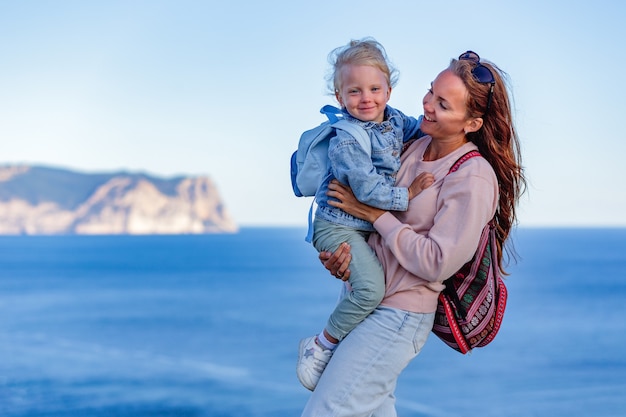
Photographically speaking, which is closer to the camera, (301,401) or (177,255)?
(301,401)

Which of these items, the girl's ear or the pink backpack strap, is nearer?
the pink backpack strap

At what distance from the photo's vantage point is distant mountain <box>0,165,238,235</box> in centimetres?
13425

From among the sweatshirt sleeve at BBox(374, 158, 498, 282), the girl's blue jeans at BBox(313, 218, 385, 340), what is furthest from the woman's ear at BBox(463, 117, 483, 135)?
the girl's blue jeans at BBox(313, 218, 385, 340)

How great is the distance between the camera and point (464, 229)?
2.79 metres

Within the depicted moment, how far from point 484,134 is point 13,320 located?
1723 inches

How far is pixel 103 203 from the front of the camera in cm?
13738

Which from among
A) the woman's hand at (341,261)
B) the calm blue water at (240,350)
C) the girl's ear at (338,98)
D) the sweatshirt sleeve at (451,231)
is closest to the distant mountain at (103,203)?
the calm blue water at (240,350)

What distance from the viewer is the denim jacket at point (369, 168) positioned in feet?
9.50

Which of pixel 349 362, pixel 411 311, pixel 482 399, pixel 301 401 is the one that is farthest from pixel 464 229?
pixel 482 399

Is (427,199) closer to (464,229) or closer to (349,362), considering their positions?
(464,229)

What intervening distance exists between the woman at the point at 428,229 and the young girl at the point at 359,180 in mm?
51

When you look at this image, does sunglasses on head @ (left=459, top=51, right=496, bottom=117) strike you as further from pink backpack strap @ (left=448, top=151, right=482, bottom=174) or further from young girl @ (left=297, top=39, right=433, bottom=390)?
young girl @ (left=297, top=39, right=433, bottom=390)

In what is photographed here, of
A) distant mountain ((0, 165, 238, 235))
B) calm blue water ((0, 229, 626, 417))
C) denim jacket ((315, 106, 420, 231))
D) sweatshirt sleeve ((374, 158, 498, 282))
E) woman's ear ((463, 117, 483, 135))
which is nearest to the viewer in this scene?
sweatshirt sleeve ((374, 158, 498, 282))

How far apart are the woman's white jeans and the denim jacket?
0.38 meters
